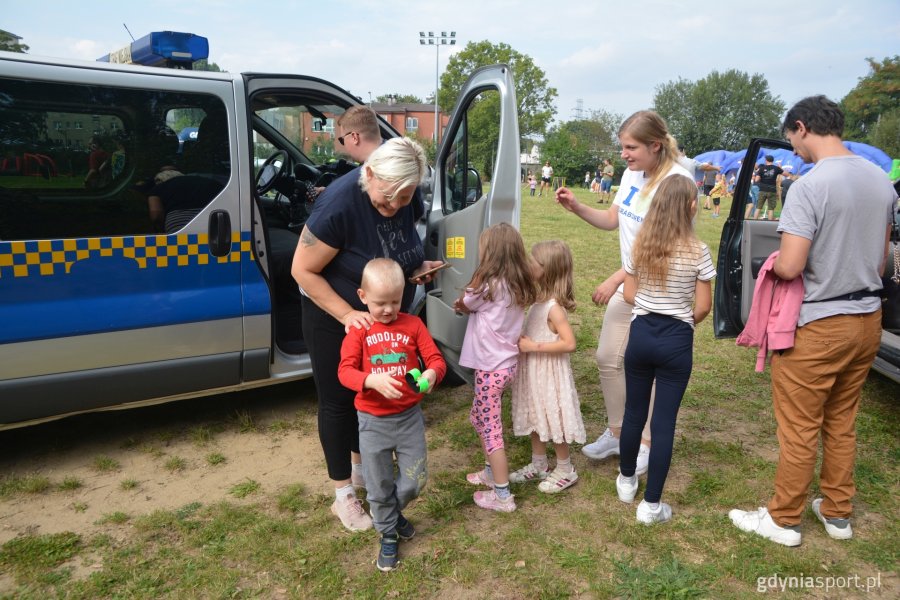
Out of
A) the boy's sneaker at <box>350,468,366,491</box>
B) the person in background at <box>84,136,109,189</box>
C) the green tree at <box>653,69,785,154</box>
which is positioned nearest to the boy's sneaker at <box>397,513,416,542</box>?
the boy's sneaker at <box>350,468,366,491</box>

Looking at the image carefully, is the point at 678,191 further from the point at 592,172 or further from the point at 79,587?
the point at 592,172

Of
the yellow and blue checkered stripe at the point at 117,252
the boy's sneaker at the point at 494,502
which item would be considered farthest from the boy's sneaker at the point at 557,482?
the yellow and blue checkered stripe at the point at 117,252

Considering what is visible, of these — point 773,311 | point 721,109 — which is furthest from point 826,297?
point 721,109

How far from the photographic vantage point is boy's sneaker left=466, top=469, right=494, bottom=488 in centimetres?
308

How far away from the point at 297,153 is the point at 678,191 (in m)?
3.30

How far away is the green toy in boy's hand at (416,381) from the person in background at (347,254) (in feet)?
0.80

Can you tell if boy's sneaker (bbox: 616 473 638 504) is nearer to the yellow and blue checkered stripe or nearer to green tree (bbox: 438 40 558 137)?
the yellow and blue checkered stripe

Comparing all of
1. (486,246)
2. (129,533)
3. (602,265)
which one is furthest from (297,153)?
(602,265)

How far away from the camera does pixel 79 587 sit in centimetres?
234

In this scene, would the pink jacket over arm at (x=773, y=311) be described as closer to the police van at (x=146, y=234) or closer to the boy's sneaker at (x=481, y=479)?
the police van at (x=146, y=234)

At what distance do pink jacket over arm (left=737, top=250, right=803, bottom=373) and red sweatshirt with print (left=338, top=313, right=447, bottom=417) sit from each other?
1331 millimetres

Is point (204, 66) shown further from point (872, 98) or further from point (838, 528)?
point (872, 98)

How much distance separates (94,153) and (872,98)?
69.8 meters

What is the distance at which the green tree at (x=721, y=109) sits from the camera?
235 ft
